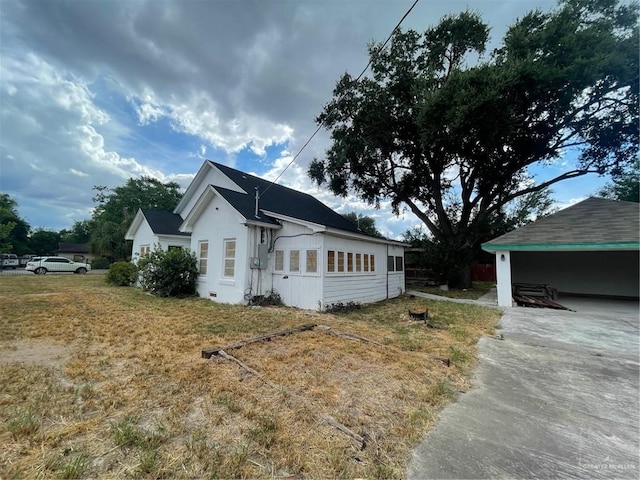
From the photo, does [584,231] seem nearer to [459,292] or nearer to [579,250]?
[579,250]

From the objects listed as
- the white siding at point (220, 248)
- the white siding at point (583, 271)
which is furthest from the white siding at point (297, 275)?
the white siding at point (583, 271)

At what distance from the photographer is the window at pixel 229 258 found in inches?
395

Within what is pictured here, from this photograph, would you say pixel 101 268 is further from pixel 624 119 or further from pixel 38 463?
pixel 624 119

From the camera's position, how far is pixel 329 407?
9.58ft

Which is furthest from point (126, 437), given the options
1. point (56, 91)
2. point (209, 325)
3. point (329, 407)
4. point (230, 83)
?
point (56, 91)

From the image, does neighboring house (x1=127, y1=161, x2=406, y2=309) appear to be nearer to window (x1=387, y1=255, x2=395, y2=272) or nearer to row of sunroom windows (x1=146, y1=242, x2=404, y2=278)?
row of sunroom windows (x1=146, y1=242, x2=404, y2=278)

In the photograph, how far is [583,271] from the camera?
47.5ft

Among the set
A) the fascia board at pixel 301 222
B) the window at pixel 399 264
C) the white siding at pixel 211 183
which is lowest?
the window at pixel 399 264

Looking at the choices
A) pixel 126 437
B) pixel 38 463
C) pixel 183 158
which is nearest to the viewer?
pixel 38 463

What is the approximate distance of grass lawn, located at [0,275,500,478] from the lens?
2092mm

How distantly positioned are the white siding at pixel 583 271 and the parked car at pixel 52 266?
34602 mm

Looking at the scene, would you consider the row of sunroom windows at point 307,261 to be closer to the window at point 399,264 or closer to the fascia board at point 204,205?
the fascia board at point 204,205

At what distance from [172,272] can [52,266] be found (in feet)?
68.1

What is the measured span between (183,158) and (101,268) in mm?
22749
